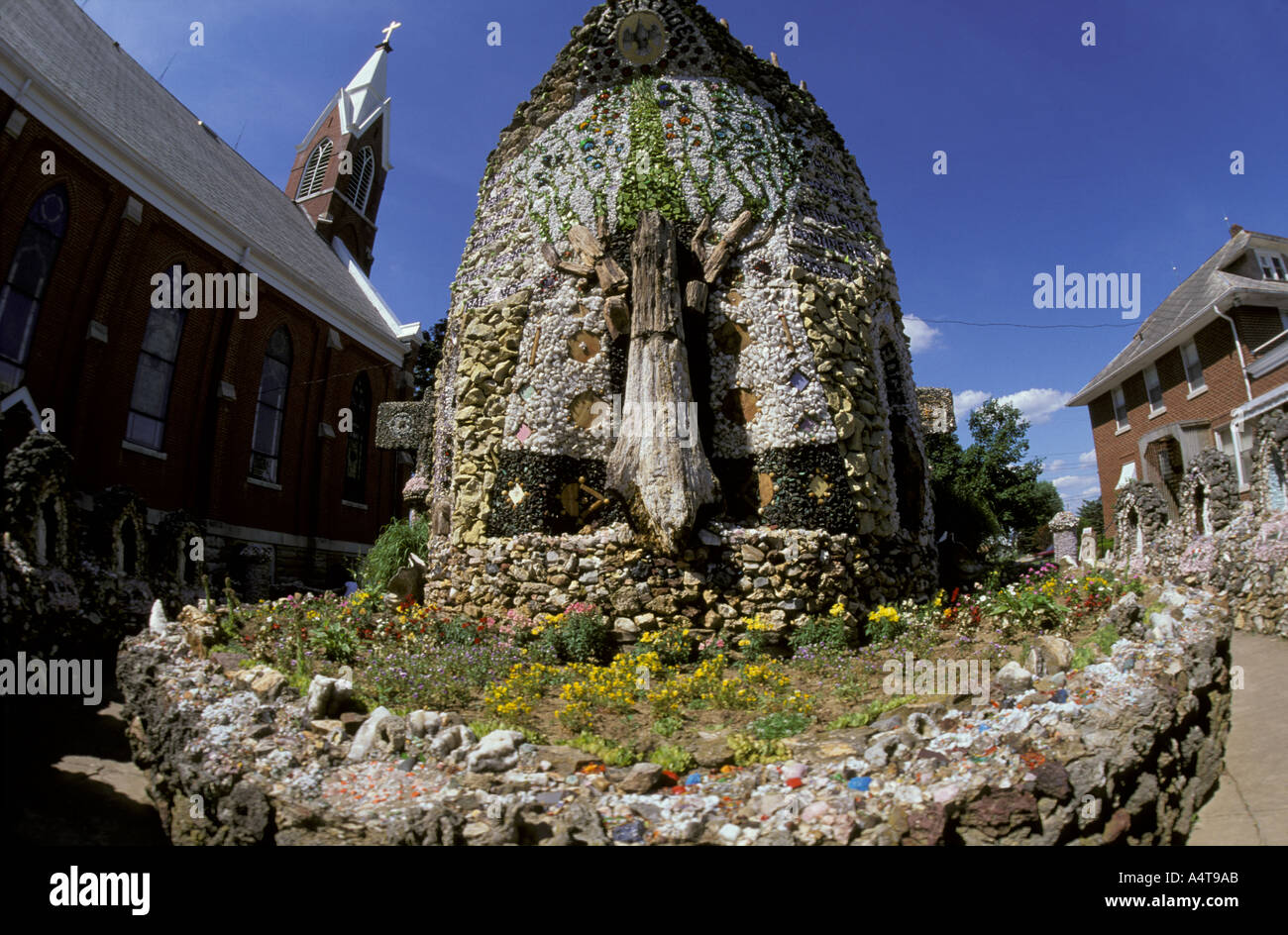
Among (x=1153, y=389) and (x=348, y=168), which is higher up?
(x=348, y=168)

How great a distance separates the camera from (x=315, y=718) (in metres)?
5.79

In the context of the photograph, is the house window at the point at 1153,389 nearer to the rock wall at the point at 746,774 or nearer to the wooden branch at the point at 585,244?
the rock wall at the point at 746,774

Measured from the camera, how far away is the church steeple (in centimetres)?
2736

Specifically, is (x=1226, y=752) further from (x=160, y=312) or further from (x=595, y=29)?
(x=160, y=312)

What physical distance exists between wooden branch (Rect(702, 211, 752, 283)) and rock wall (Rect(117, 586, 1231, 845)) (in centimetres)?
662

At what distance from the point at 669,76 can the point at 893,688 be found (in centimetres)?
1002

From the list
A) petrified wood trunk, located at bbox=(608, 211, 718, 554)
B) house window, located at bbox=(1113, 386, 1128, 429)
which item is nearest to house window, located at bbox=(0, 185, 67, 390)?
petrified wood trunk, located at bbox=(608, 211, 718, 554)

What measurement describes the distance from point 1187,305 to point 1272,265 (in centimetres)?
216

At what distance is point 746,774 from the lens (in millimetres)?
5039

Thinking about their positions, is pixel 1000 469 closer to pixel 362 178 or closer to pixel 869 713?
pixel 869 713

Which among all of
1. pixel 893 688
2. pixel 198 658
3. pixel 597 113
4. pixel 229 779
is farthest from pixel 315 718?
pixel 597 113

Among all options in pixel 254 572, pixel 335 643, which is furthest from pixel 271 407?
pixel 335 643

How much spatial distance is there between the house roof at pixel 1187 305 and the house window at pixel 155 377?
2451cm

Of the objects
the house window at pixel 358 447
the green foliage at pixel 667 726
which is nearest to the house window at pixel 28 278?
the house window at pixel 358 447
